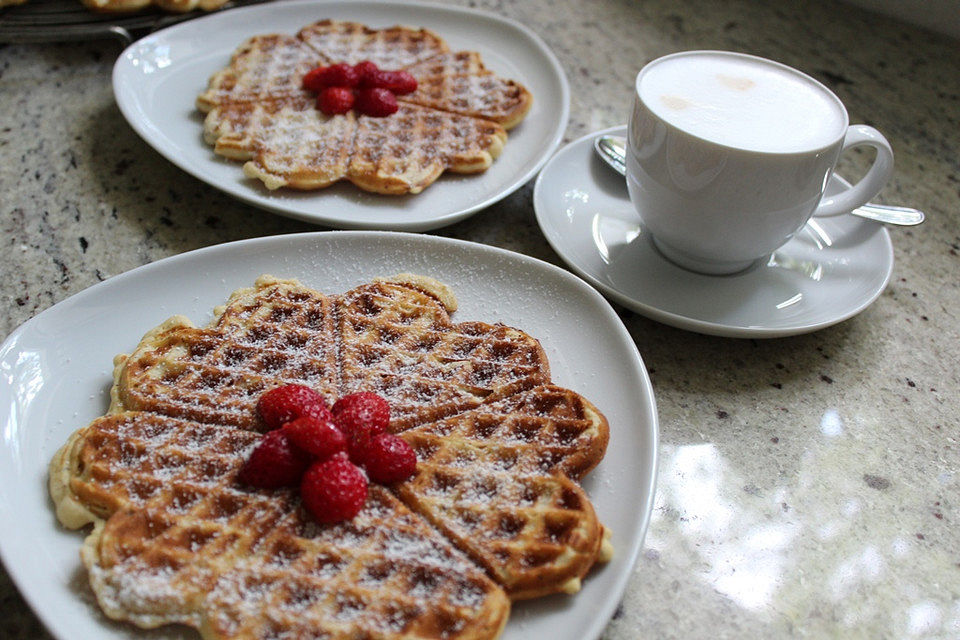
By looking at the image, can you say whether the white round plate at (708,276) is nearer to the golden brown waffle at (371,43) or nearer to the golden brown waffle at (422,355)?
the golden brown waffle at (422,355)

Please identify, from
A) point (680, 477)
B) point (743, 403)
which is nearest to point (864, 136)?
point (743, 403)

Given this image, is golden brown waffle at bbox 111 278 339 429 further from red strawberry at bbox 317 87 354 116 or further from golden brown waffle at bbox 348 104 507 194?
red strawberry at bbox 317 87 354 116

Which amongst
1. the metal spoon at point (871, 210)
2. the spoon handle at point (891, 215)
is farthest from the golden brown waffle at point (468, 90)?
→ the spoon handle at point (891, 215)

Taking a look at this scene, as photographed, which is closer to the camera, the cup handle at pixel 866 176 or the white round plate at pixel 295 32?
the cup handle at pixel 866 176

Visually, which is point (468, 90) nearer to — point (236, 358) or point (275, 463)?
point (236, 358)

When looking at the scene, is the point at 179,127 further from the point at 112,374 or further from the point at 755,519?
the point at 755,519

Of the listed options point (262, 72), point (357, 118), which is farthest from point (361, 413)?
point (262, 72)
